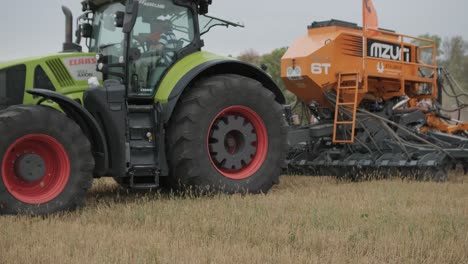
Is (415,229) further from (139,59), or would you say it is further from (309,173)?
(309,173)

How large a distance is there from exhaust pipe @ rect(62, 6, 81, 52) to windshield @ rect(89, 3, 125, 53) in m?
0.21

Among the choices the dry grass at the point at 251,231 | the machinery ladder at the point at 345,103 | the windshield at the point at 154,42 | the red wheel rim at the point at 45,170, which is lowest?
the dry grass at the point at 251,231

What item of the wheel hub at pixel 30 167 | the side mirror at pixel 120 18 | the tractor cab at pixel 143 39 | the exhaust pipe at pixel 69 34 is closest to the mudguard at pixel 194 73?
the tractor cab at pixel 143 39

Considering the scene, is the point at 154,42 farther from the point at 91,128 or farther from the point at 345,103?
the point at 345,103

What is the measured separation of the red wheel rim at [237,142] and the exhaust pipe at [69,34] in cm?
179

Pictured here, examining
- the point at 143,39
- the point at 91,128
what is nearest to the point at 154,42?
the point at 143,39

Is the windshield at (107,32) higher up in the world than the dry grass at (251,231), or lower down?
higher up

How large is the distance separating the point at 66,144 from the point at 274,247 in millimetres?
2396

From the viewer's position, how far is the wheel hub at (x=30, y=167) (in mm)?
5242

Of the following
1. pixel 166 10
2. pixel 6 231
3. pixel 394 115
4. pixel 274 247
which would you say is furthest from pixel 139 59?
pixel 394 115

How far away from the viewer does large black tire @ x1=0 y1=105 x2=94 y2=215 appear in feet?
16.8

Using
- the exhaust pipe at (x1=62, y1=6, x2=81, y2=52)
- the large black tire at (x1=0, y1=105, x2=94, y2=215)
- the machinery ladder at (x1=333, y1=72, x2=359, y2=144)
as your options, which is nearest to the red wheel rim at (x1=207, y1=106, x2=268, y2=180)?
the large black tire at (x1=0, y1=105, x2=94, y2=215)

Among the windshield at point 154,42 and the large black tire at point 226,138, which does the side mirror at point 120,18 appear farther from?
the large black tire at point 226,138

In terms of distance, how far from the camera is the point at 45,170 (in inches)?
210
